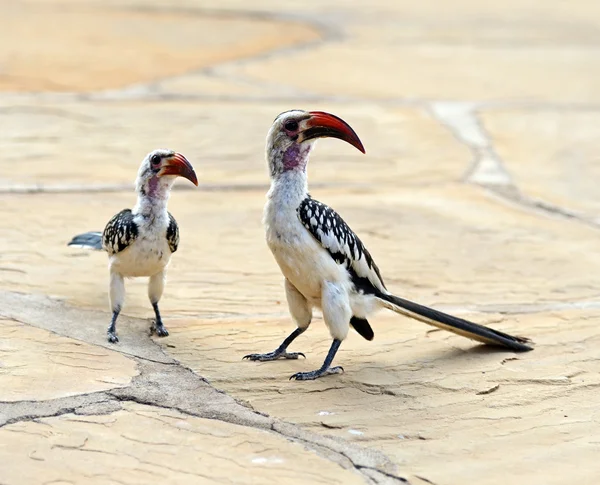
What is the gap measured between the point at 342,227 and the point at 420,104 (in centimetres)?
507

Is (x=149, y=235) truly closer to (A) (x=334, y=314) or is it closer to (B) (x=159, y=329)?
(B) (x=159, y=329)

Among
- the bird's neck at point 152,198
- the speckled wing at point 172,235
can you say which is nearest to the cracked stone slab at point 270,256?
the speckled wing at point 172,235

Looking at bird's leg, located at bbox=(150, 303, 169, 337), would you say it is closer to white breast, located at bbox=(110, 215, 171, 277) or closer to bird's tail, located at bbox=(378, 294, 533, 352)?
white breast, located at bbox=(110, 215, 171, 277)

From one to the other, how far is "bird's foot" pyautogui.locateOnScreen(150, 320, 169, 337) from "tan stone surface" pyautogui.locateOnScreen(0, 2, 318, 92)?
467 cm

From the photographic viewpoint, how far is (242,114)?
8.28 metres

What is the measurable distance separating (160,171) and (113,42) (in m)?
6.76

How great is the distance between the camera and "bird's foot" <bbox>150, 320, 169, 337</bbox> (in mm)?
4516

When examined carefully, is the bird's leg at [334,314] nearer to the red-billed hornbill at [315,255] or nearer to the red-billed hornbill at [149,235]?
the red-billed hornbill at [315,255]

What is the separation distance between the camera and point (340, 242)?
169 inches

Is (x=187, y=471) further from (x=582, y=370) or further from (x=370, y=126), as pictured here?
(x=370, y=126)

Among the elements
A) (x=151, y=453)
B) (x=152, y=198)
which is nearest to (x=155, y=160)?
(x=152, y=198)

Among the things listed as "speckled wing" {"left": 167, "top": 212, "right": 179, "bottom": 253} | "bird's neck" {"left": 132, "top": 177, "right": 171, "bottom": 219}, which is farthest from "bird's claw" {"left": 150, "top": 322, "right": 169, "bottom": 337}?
"bird's neck" {"left": 132, "top": 177, "right": 171, "bottom": 219}

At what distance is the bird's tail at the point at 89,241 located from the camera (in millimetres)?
5023

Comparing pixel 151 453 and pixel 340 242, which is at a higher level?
pixel 340 242
